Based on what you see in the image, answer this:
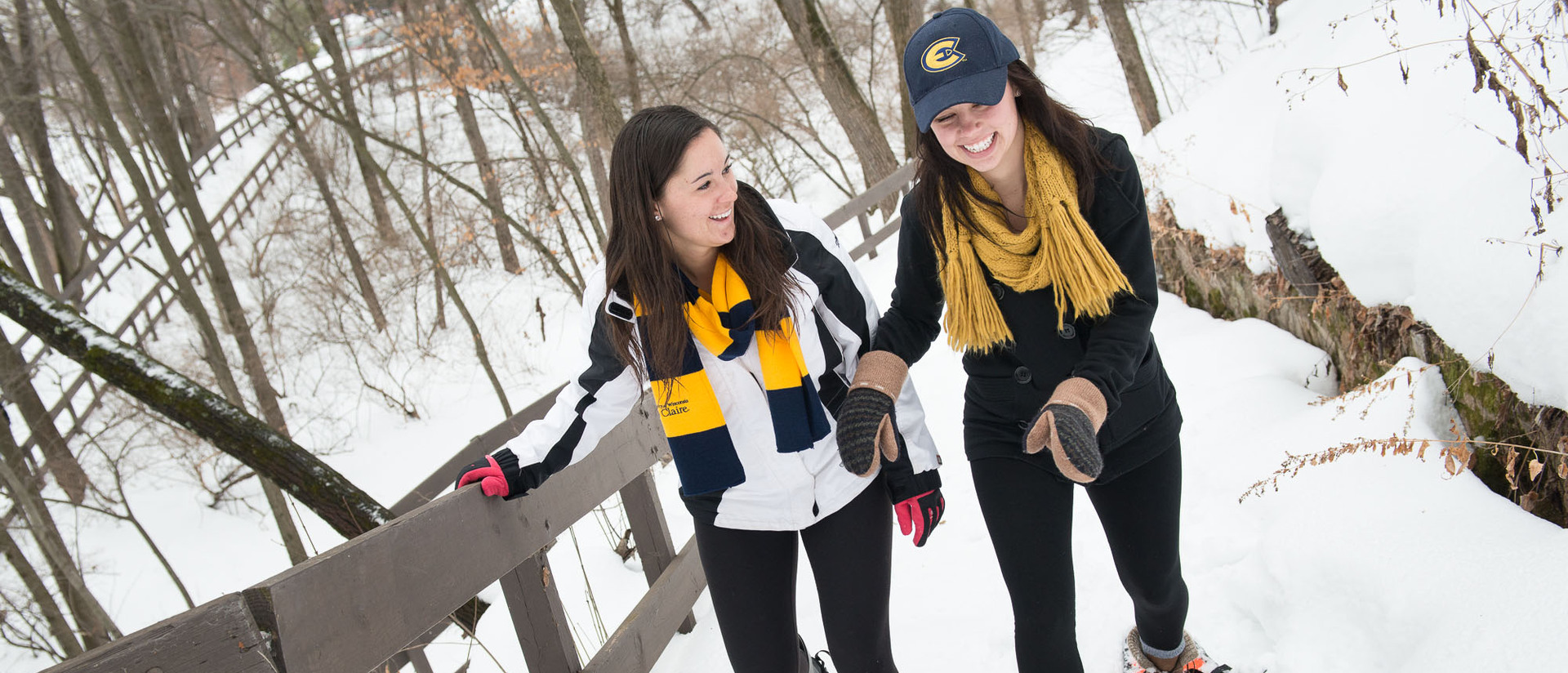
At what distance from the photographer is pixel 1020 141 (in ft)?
→ 7.09

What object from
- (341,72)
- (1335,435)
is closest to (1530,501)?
(1335,435)

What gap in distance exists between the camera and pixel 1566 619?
6.69 feet

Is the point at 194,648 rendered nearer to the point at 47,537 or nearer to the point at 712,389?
the point at 712,389

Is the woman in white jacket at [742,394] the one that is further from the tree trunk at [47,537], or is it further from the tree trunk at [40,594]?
the tree trunk at [40,594]

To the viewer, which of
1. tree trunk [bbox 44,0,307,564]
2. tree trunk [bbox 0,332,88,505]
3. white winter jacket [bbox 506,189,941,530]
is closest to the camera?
white winter jacket [bbox 506,189,941,530]

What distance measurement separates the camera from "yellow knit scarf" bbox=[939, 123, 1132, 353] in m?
2.04

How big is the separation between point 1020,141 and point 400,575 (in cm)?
179

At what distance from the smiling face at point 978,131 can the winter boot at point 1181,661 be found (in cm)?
146

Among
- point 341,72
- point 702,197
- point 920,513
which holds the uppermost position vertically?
point 341,72

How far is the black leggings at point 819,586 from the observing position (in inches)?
92.5

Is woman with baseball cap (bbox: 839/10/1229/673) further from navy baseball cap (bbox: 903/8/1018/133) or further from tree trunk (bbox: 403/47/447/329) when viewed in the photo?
tree trunk (bbox: 403/47/447/329)

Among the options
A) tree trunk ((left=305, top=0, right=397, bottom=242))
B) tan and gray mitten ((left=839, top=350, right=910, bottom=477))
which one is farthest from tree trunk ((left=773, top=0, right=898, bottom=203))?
tan and gray mitten ((left=839, top=350, right=910, bottom=477))

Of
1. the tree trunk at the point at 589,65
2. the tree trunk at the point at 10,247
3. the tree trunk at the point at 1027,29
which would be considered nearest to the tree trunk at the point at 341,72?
the tree trunk at the point at 589,65

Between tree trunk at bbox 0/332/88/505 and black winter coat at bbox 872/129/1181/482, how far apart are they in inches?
374
